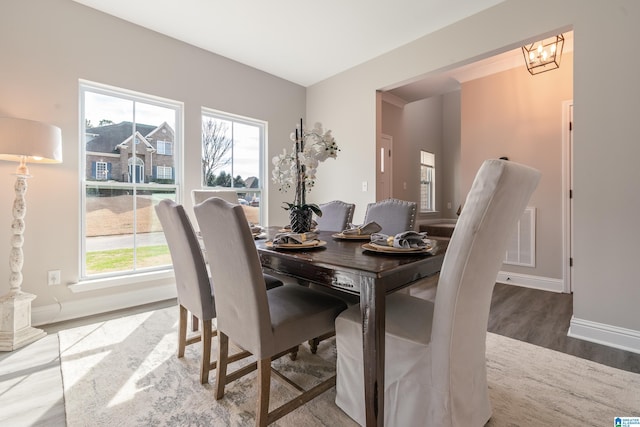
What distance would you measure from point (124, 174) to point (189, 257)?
1.98 metres

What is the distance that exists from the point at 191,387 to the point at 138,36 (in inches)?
128

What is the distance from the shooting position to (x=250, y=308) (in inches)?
48.6

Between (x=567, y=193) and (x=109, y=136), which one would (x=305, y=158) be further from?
(x=567, y=193)

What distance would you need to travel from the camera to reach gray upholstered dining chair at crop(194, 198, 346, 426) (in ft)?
3.93

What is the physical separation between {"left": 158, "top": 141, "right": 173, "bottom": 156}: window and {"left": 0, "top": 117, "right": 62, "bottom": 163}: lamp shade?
1.02m

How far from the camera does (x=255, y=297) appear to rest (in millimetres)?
1204

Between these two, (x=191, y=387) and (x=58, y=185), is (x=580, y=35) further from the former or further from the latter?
(x=58, y=185)

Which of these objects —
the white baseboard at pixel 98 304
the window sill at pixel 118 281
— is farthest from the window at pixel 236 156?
the white baseboard at pixel 98 304

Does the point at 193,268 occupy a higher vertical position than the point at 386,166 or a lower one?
lower

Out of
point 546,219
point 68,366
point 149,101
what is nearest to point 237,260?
point 68,366

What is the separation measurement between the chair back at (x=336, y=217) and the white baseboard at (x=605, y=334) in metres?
1.91

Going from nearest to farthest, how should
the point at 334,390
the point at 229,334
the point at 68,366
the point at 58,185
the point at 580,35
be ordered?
the point at 229,334 → the point at 334,390 → the point at 68,366 → the point at 580,35 → the point at 58,185

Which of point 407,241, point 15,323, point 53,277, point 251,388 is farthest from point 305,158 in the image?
point 53,277

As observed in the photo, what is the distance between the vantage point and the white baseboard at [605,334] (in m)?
2.06
